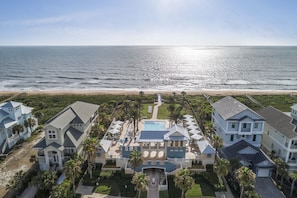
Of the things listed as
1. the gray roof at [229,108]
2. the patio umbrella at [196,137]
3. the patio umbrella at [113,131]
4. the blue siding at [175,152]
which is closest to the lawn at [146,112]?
the patio umbrella at [113,131]

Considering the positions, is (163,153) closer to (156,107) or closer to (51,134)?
(51,134)

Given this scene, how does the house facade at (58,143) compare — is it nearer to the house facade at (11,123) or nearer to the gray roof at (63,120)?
the gray roof at (63,120)

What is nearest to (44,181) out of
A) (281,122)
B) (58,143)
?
(58,143)

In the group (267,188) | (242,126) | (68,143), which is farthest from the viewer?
(242,126)

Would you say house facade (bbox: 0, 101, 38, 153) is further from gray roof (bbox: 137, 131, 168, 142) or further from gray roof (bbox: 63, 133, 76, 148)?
gray roof (bbox: 137, 131, 168, 142)

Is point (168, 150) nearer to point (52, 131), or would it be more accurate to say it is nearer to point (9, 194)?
point (52, 131)

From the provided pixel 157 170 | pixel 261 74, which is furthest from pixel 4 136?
pixel 261 74
